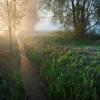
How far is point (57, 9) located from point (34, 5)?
1515 centimetres

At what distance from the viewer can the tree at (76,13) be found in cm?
2708

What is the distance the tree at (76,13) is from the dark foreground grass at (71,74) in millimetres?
8844

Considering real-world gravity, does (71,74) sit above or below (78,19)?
below

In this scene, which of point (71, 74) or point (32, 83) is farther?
point (32, 83)

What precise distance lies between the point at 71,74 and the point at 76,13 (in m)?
14.6

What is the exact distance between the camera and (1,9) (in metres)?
21.7

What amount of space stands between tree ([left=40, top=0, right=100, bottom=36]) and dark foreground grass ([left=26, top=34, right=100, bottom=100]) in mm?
8844

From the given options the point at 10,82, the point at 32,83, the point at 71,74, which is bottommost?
the point at 32,83

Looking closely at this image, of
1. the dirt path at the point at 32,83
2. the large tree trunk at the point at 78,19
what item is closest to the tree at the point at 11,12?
the dirt path at the point at 32,83

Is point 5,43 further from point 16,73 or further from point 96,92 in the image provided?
point 96,92

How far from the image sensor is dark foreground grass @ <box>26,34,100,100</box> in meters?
11.6

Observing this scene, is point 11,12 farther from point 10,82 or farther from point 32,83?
point 10,82

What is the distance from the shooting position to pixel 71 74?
1362 centimetres

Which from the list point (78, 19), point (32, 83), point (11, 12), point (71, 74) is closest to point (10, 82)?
point (32, 83)
